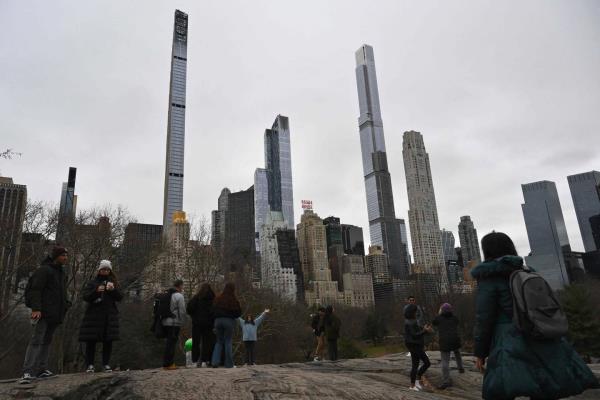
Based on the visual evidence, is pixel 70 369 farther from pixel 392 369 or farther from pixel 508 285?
pixel 508 285

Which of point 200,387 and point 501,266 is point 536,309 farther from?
point 200,387

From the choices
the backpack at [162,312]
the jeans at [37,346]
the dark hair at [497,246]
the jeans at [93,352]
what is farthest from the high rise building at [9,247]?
the dark hair at [497,246]

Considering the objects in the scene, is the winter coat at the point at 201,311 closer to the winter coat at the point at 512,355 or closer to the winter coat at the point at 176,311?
the winter coat at the point at 176,311

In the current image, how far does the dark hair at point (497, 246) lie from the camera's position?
3.94 meters

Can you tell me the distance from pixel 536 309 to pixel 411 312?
5329 millimetres

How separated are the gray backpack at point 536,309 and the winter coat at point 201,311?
6756 mm

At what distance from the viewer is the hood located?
372 cm

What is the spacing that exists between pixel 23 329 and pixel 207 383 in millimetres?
25900

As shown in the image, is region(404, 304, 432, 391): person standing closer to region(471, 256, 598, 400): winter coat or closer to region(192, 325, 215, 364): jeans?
region(192, 325, 215, 364): jeans

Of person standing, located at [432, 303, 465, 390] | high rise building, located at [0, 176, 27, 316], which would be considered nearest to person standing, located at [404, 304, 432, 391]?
person standing, located at [432, 303, 465, 390]

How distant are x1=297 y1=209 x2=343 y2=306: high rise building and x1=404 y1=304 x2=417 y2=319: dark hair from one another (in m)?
144

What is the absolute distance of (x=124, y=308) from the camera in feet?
98.7

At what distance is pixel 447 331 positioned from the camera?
9242mm

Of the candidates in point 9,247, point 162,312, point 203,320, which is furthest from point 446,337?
point 9,247
